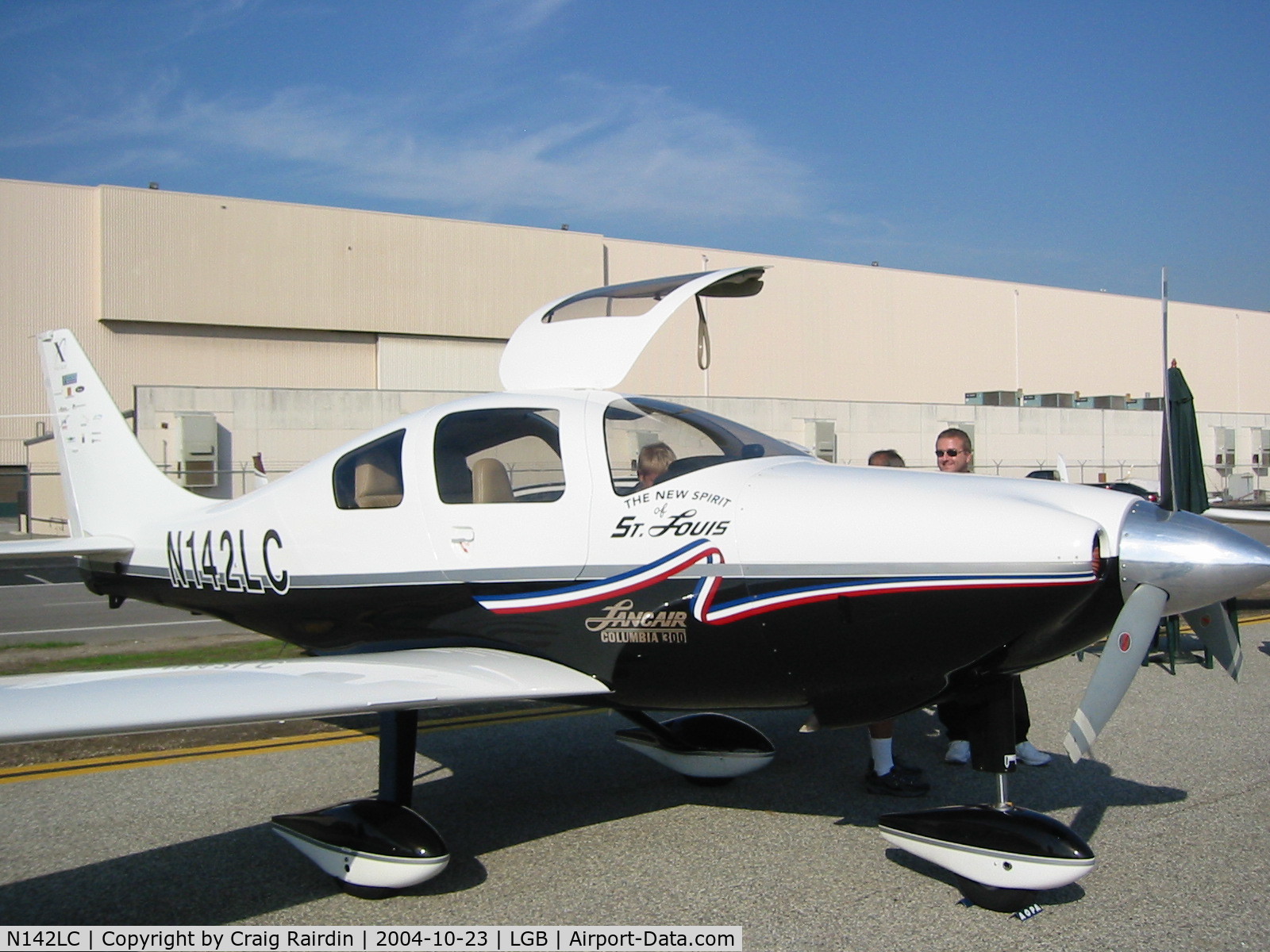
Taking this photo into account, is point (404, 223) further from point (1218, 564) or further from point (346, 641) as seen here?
point (1218, 564)

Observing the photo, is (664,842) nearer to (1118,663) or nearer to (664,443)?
(664,443)

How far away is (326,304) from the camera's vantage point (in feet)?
109

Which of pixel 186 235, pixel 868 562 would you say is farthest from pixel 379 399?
pixel 868 562

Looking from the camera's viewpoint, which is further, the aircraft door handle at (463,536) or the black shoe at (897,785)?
the black shoe at (897,785)

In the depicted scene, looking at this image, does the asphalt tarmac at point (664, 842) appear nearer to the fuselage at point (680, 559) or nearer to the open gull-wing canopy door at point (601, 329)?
the fuselage at point (680, 559)

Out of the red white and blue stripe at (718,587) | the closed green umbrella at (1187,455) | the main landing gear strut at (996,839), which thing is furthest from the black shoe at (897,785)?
the closed green umbrella at (1187,455)

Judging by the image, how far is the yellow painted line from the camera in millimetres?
5891

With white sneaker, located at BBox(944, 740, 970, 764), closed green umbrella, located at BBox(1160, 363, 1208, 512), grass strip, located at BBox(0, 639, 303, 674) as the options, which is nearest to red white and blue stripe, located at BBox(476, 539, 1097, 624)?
white sneaker, located at BBox(944, 740, 970, 764)

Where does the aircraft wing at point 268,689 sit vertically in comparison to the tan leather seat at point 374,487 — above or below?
below

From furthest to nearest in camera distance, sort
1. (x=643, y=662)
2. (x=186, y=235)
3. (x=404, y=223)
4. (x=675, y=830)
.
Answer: (x=404, y=223) < (x=186, y=235) < (x=675, y=830) < (x=643, y=662)

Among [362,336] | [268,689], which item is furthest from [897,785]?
[362,336]

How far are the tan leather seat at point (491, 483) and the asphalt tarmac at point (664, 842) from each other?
64.0 inches

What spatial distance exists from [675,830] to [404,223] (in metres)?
32.1

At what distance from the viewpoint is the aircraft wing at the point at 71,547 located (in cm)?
598
